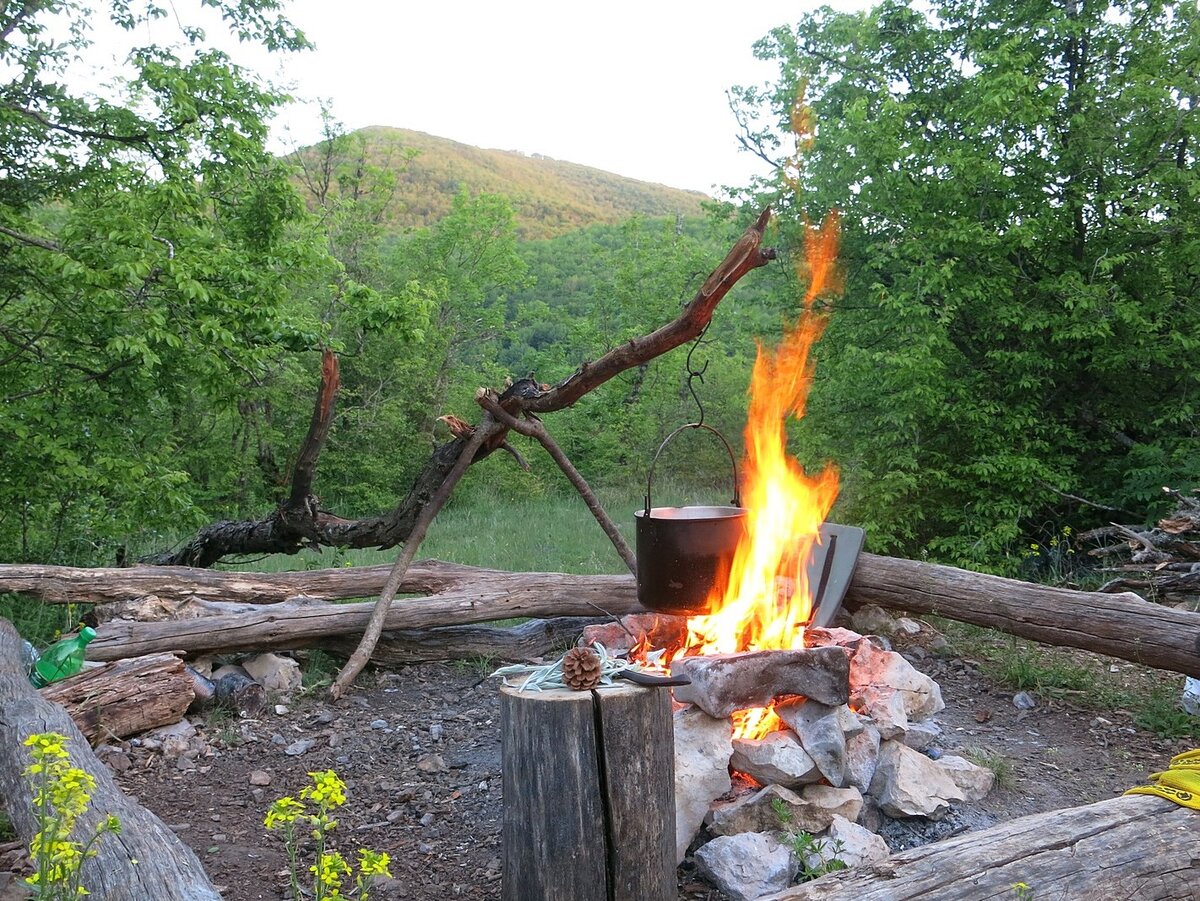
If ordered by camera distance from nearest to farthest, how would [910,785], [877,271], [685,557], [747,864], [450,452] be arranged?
1. [747,864]
2. [910,785]
3. [685,557]
4. [450,452]
5. [877,271]

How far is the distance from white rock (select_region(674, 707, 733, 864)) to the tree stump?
0.41 metres

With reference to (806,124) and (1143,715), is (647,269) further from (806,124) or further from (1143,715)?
(1143,715)

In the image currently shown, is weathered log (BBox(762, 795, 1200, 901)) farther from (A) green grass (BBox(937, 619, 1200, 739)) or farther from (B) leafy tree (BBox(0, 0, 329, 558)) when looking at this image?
(B) leafy tree (BBox(0, 0, 329, 558))

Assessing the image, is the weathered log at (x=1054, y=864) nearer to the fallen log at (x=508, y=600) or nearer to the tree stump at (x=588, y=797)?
the tree stump at (x=588, y=797)

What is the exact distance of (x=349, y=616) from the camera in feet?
17.0

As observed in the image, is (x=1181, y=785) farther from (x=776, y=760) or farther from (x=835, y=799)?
(x=776, y=760)

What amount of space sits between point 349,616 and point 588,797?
9.62 ft

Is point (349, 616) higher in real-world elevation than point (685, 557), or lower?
lower

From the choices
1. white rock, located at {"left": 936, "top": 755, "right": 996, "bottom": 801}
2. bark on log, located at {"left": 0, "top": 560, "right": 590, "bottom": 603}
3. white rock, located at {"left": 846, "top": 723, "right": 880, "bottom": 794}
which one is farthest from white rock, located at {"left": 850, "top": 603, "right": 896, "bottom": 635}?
white rock, located at {"left": 846, "top": 723, "right": 880, "bottom": 794}

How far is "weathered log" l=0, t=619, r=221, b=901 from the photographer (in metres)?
2.26

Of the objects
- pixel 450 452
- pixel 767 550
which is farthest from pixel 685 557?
pixel 450 452

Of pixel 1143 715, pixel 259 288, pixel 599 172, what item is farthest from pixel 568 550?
pixel 599 172

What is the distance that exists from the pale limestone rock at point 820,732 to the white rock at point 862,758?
0.06 metres

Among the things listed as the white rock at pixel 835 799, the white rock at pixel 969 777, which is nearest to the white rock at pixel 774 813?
the white rock at pixel 835 799
